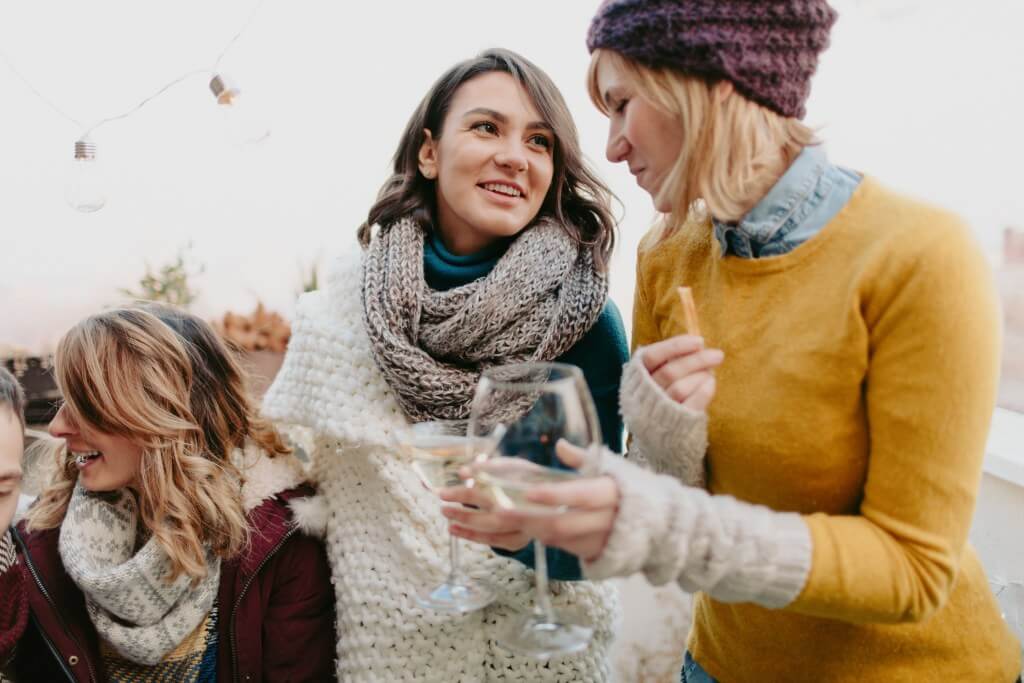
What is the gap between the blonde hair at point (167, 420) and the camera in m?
1.35

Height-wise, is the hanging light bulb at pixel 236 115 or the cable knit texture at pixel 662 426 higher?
the hanging light bulb at pixel 236 115

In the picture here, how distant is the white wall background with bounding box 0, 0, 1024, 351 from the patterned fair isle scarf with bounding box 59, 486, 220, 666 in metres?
1.19

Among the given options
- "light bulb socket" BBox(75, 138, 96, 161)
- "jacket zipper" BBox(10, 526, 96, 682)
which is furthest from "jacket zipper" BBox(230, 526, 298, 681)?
"light bulb socket" BBox(75, 138, 96, 161)

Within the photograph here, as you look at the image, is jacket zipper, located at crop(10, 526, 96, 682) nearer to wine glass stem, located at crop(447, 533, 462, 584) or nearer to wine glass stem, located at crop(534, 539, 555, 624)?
wine glass stem, located at crop(447, 533, 462, 584)

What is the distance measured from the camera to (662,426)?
835 mm

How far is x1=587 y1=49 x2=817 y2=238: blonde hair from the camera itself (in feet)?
2.81

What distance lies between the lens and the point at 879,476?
2.52 ft

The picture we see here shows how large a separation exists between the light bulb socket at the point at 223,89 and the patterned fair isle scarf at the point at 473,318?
3.08 feet

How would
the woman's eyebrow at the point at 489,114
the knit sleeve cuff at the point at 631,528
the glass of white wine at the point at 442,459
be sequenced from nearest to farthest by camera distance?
the knit sleeve cuff at the point at 631,528 → the glass of white wine at the point at 442,459 → the woman's eyebrow at the point at 489,114

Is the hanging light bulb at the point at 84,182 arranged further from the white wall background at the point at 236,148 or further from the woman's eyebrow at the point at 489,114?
the woman's eyebrow at the point at 489,114

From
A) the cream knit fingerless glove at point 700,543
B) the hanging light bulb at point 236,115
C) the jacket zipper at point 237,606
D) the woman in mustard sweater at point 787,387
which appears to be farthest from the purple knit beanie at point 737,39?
the hanging light bulb at point 236,115

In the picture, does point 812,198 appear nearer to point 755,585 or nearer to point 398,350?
point 755,585

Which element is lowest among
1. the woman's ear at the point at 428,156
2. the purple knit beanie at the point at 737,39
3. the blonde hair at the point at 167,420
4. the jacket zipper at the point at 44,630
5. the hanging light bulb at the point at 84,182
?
the jacket zipper at the point at 44,630

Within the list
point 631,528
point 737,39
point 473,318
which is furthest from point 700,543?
point 473,318
